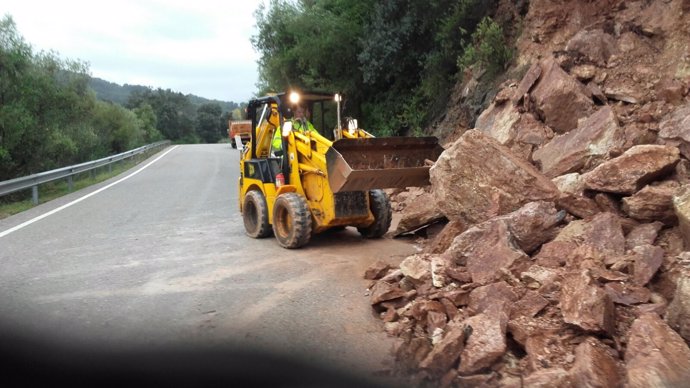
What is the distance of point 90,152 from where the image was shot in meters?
31.6

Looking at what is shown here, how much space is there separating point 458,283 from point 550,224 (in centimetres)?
132

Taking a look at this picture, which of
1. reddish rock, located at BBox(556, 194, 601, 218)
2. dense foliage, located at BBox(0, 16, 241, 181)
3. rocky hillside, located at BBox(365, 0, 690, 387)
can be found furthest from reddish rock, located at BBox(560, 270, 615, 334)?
dense foliage, located at BBox(0, 16, 241, 181)

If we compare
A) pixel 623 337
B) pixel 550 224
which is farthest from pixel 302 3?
pixel 623 337

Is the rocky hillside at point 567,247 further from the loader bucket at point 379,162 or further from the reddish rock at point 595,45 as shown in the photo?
the loader bucket at point 379,162

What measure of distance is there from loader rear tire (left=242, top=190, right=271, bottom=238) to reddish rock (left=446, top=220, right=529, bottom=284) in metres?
3.99

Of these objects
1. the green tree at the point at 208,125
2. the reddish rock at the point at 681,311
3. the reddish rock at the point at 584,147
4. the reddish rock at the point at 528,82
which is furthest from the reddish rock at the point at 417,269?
the green tree at the point at 208,125

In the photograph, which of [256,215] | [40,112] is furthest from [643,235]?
[40,112]

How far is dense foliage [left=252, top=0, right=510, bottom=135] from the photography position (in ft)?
52.4

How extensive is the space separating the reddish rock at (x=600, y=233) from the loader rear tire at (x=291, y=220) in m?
3.61

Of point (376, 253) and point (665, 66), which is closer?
point (376, 253)

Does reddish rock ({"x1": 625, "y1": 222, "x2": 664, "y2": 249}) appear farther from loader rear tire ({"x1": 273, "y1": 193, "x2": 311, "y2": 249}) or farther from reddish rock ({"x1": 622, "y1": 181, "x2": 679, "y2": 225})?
loader rear tire ({"x1": 273, "y1": 193, "x2": 311, "y2": 249})

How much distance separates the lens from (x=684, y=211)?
491cm

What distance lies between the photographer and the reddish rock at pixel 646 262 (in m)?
4.69

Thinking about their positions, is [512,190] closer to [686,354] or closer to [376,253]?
[376,253]
